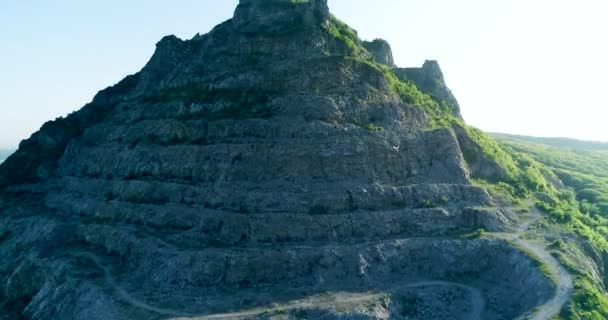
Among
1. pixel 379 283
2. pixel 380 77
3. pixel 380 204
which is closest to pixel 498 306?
pixel 379 283

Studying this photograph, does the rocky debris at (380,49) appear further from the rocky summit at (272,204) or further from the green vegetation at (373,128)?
the green vegetation at (373,128)

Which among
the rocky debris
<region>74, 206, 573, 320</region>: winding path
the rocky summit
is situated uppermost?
the rocky debris

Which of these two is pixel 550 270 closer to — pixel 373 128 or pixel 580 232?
pixel 580 232

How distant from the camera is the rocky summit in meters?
57.7

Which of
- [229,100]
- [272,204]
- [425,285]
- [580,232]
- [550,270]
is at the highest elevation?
[229,100]

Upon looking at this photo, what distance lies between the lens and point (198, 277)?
190 ft

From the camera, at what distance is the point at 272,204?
65750 mm

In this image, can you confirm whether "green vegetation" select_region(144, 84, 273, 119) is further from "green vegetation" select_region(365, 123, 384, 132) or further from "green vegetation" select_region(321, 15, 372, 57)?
"green vegetation" select_region(321, 15, 372, 57)

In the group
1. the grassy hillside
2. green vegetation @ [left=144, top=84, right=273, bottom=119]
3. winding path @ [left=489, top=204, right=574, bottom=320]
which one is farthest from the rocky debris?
winding path @ [left=489, top=204, right=574, bottom=320]

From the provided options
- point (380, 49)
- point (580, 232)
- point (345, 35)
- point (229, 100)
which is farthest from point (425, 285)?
point (380, 49)

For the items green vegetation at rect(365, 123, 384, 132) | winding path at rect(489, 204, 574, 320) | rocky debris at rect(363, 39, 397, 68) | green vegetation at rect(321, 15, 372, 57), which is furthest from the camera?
rocky debris at rect(363, 39, 397, 68)

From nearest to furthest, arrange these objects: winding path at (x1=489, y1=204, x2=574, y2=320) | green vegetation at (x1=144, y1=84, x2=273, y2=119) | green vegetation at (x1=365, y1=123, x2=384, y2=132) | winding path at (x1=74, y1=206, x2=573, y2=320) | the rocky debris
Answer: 1. winding path at (x1=489, y1=204, x2=574, y2=320)
2. winding path at (x1=74, y1=206, x2=573, y2=320)
3. green vegetation at (x1=365, y1=123, x2=384, y2=132)
4. green vegetation at (x1=144, y1=84, x2=273, y2=119)
5. the rocky debris

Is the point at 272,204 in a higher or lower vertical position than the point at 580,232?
higher

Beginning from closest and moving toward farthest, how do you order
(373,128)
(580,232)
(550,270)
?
(550,270)
(580,232)
(373,128)
